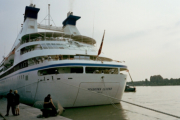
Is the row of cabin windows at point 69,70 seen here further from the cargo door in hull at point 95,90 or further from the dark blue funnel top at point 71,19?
the dark blue funnel top at point 71,19

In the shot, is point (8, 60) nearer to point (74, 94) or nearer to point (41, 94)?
point (41, 94)

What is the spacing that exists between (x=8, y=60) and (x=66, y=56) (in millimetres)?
13595

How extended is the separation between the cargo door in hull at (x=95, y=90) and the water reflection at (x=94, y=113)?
481mm

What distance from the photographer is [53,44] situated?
1828 centimetres

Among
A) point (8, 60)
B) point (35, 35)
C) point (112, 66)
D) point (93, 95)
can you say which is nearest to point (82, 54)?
point (112, 66)

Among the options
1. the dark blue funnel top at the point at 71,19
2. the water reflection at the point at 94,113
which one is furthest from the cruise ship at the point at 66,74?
the dark blue funnel top at the point at 71,19

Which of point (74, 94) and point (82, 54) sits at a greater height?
point (82, 54)

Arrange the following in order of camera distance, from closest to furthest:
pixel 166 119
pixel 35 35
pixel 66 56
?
pixel 166 119, pixel 66 56, pixel 35 35

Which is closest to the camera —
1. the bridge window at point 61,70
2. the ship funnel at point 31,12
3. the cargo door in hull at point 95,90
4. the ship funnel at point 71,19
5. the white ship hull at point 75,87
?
the white ship hull at point 75,87

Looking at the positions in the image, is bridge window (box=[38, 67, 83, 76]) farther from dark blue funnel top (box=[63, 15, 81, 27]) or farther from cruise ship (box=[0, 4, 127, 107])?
dark blue funnel top (box=[63, 15, 81, 27])

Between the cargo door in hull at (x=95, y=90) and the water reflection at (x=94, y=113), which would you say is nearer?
the water reflection at (x=94, y=113)

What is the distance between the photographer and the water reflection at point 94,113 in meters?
12.3

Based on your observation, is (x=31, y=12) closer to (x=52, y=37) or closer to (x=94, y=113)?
(x=52, y=37)

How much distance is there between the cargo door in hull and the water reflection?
0.48 metres
